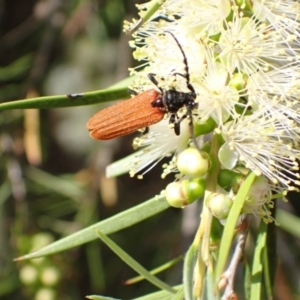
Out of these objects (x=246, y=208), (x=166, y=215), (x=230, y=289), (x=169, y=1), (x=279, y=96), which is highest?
(x=169, y=1)

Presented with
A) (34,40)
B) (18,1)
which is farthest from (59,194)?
(18,1)

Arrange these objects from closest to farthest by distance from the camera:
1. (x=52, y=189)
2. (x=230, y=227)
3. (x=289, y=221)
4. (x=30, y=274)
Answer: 1. (x=230, y=227)
2. (x=289, y=221)
3. (x=30, y=274)
4. (x=52, y=189)

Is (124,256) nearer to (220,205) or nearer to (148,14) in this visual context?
(220,205)

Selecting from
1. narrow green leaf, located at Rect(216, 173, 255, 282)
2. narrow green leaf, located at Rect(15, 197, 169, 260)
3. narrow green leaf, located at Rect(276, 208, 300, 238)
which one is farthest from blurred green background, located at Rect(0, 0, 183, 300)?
narrow green leaf, located at Rect(216, 173, 255, 282)

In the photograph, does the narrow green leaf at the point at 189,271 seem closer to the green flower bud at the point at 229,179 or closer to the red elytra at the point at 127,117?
the green flower bud at the point at 229,179

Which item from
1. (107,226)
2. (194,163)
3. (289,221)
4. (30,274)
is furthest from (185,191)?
(30,274)

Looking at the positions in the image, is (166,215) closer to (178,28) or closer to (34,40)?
(34,40)
